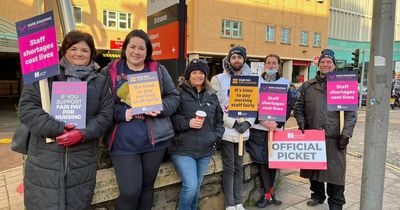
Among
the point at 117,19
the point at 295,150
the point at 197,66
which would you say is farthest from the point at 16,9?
the point at 295,150

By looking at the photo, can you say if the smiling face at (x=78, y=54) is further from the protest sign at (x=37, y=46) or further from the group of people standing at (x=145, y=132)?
the protest sign at (x=37, y=46)

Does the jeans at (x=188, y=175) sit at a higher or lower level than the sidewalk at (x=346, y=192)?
higher

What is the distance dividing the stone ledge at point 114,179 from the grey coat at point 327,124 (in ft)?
4.23

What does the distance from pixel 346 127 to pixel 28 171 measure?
334 cm

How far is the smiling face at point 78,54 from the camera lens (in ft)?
8.41

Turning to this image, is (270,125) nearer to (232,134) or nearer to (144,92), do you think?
(232,134)

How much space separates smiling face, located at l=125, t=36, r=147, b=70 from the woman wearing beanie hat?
66 centimetres

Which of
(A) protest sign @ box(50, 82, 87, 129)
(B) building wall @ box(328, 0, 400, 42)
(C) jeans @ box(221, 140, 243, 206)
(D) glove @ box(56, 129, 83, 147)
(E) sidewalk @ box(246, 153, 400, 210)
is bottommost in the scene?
(E) sidewalk @ box(246, 153, 400, 210)

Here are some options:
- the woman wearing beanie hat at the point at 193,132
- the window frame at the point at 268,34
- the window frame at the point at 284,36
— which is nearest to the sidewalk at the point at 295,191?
the woman wearing beanie hat at the point at 193,132

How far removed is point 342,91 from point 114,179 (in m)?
2.77

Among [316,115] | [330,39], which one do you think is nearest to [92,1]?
[316,115]

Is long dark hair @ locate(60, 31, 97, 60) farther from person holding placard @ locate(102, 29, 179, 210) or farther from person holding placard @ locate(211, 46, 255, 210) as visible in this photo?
person holding placard @ locate(211, 46, 255, 210)

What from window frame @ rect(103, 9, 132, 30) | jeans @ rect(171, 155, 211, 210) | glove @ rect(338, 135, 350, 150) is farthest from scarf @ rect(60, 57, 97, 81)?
window frame @ rect(103, 9, 132, 30)

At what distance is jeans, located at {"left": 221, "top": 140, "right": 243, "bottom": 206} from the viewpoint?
3748mm
